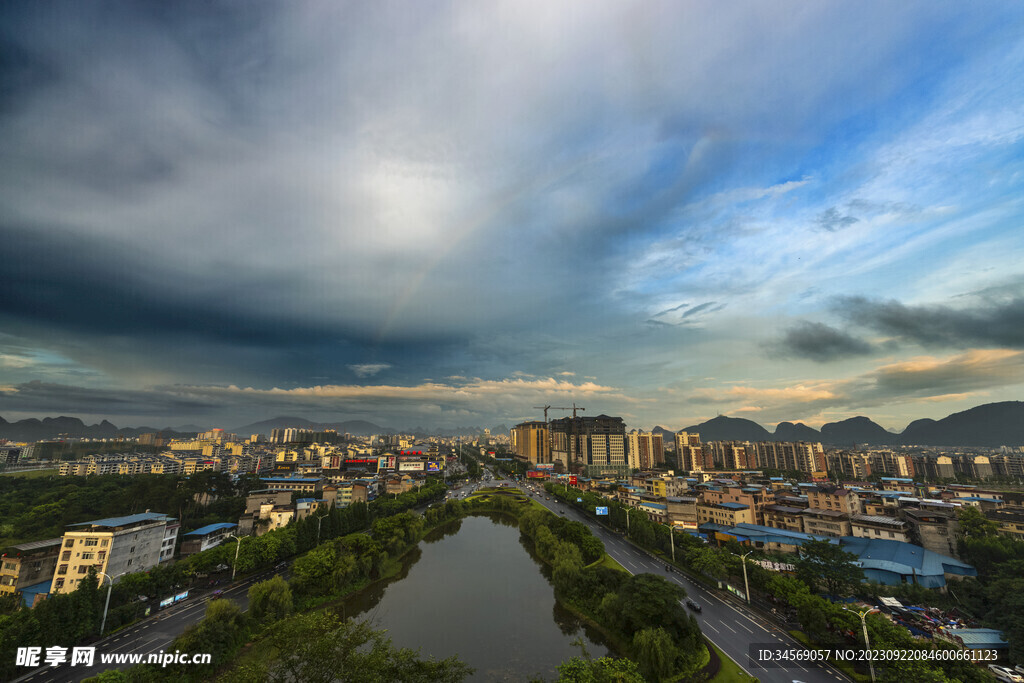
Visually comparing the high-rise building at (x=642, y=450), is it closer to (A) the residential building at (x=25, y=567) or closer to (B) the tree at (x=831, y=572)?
(B) the tree at (x=831, y=572)

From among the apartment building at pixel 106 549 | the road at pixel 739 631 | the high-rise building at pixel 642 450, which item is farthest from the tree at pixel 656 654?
the high-rise building at pixel 642 450

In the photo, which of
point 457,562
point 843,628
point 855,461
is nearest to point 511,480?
point 457,562

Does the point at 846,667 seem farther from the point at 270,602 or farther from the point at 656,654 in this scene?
the point at 270,602

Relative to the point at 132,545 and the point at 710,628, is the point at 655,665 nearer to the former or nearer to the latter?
the point at 710,628

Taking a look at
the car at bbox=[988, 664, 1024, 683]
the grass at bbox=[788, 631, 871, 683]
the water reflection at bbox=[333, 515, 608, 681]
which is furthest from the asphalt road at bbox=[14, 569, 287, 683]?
the car at bbox=[988, 664, 1024, 683]

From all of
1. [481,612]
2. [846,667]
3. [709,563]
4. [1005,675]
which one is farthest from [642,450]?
[1005,675]
